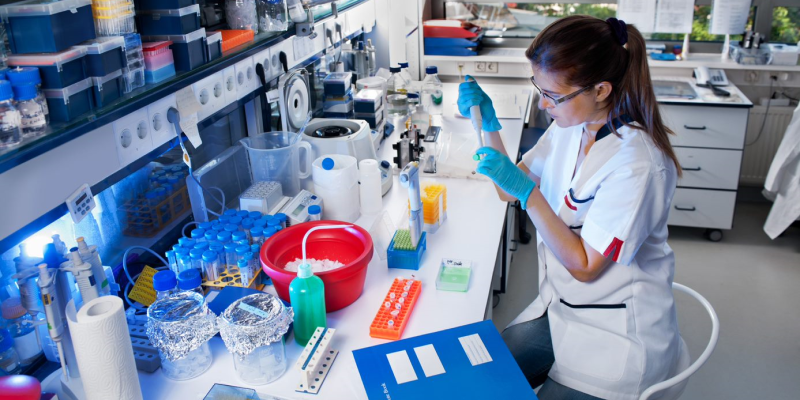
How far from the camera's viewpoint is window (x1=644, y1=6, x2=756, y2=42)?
13.2ft

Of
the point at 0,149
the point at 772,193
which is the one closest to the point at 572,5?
the point at 772,193

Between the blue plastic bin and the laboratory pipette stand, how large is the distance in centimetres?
92

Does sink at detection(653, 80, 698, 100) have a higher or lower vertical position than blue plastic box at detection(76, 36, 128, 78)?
lower

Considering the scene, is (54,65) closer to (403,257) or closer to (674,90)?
(403,257)

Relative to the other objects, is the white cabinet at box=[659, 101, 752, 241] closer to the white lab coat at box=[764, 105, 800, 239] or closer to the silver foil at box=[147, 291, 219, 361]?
the white lab coat at box=[764, 105, 800, 239]

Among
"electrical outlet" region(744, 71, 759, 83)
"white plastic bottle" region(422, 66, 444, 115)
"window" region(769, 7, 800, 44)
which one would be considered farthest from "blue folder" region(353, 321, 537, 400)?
"window" region(769, 7, 800, 44)

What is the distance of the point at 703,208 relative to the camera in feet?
12.0

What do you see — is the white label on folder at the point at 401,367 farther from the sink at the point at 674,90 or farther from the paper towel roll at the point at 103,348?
the sink at the point at 674,90

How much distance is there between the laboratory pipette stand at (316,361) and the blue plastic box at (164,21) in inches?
35.7

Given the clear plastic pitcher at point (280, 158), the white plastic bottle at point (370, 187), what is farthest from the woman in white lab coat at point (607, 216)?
the clear plastic pitcher at point (280, 158)

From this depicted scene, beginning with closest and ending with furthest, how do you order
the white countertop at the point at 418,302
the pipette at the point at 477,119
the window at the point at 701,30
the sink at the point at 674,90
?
the white countertop at the point at 418,302, the pipette at the point at 477,119, the sink at the point at 674,90, the window at the point at 701,30

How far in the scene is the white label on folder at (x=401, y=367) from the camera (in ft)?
4.61

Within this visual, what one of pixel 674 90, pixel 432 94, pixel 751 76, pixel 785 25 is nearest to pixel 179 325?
pixel 432 94

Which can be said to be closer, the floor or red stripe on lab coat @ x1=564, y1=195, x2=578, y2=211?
red stripe on lab coat @ x1=564, y1=195, x2=578, y2=211
